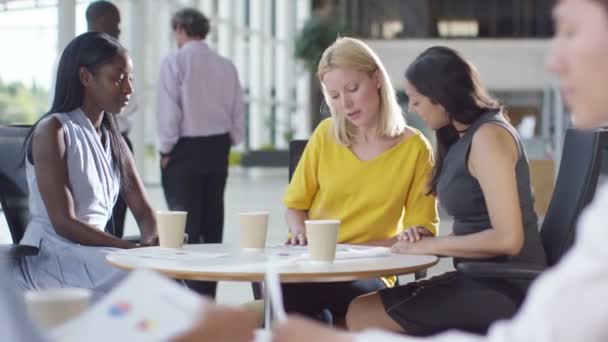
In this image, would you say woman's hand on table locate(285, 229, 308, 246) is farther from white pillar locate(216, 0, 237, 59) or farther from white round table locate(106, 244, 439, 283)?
white pillar locate(216, 0, 237, 59)

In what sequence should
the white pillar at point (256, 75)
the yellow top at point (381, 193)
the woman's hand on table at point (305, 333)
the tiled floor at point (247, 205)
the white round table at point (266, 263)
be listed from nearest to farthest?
the woman's hand on table at point (305, 333), the white round table at point (266, 263), the yellow top at point (381, 193), the tiled floor at point (247, 205), the white pillar at point (256, 75)

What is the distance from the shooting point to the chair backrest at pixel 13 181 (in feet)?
10.8

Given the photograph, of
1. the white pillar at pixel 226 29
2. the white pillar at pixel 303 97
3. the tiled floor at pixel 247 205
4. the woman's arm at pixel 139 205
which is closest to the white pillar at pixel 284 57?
the white pillar at pixel 303 97

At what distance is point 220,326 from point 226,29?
15907 mm

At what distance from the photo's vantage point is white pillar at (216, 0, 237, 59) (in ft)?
54.9

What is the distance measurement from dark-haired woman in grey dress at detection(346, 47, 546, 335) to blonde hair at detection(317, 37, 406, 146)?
0.34 m

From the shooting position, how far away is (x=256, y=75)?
19.8m

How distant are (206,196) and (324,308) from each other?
2.57 meters

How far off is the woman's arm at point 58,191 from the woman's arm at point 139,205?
14.0 inches

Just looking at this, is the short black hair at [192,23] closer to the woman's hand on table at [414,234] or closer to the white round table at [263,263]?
the white round table at [263,263]

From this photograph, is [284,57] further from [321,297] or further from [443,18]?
[321,297]

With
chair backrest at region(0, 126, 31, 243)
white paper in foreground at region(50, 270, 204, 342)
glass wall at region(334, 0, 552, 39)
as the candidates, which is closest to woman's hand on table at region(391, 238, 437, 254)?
chair backrest at region(0, 126, 31, 243)

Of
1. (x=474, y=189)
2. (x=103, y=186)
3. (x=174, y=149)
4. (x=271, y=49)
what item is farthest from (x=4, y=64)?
(x=271, y=49)

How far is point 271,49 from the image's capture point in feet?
70.6
